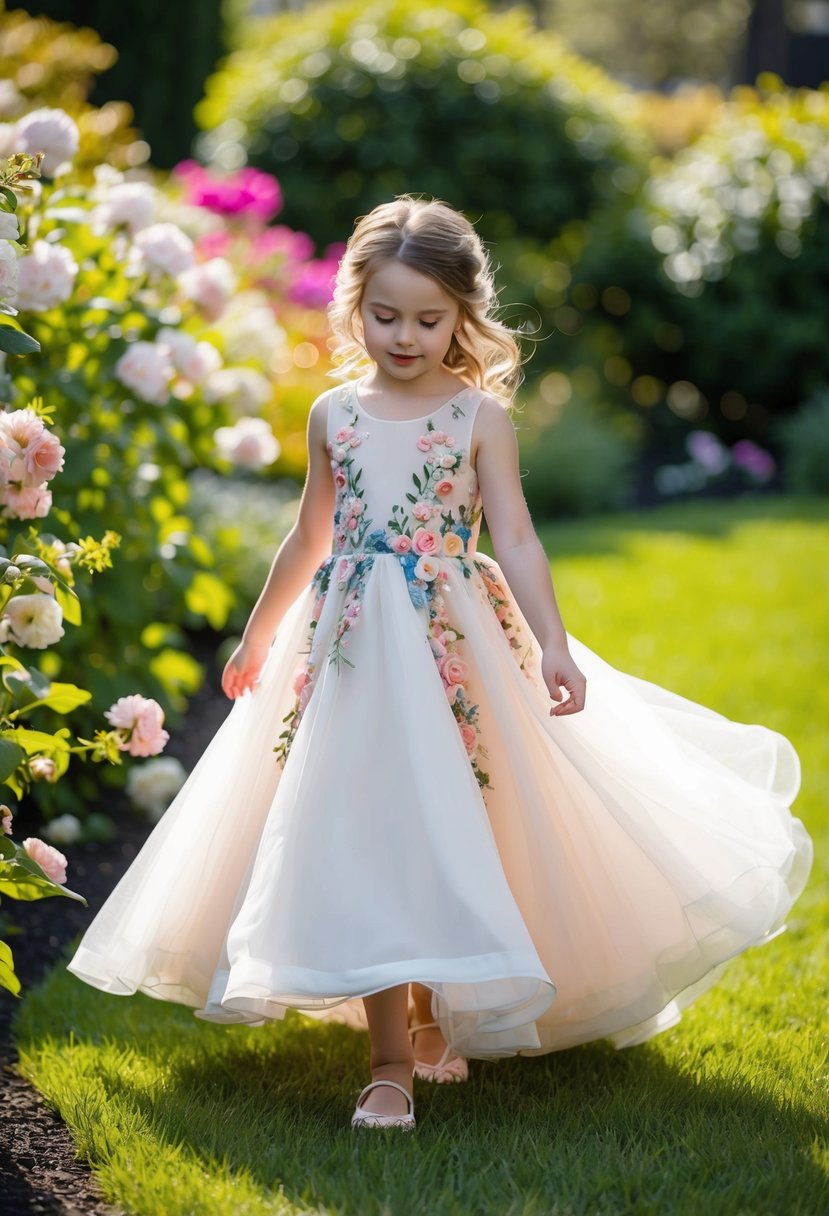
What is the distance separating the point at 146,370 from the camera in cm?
363

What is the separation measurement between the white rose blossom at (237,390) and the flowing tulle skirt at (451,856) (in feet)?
5.39

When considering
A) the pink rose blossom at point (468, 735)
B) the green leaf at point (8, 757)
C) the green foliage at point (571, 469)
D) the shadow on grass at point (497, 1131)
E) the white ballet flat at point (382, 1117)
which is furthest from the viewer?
the green foliage at point (571, 469)

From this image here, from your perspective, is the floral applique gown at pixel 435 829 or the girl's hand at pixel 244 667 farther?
the girl's hand at pixel 244 667

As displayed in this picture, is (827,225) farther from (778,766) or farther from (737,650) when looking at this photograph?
(778,766)

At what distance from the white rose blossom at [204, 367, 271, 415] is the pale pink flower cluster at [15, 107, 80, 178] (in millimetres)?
894

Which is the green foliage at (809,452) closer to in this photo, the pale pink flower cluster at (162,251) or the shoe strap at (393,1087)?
the pale pink flower cluster at (162,251)

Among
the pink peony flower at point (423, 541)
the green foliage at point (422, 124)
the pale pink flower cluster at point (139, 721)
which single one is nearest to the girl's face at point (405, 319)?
the pink peony flower at point (423, 541)

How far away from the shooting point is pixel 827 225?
9.04 meters

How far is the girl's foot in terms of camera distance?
241 cm

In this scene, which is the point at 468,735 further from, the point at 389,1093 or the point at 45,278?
the point at 45,278

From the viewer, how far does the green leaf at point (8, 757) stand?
224 centimetres

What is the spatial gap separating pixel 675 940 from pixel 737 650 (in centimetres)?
328

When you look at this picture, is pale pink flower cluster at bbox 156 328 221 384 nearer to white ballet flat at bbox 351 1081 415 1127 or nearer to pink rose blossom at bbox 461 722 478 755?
pink rose blossom at bbox 461 722 478 755

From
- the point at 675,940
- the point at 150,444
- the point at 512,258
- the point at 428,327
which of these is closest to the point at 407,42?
the point at 512,258
